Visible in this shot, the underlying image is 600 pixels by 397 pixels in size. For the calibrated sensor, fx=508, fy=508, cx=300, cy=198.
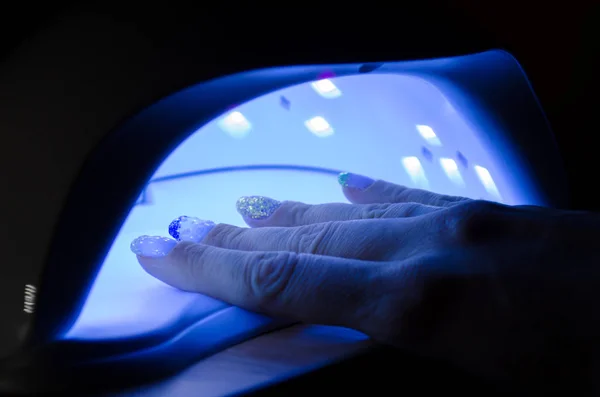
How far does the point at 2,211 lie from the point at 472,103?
48cm

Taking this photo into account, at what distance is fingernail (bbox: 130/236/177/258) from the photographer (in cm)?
46

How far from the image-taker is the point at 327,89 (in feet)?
1.81

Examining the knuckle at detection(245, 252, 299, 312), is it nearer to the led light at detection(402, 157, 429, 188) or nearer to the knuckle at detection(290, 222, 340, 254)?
the knuckle at detection(290, 222, 340, 254)

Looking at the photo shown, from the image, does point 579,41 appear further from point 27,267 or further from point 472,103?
point 27,267

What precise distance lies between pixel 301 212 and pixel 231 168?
11 centimetres

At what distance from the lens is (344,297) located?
0.39 meters

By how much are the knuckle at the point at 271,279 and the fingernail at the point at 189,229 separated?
0.35 feet

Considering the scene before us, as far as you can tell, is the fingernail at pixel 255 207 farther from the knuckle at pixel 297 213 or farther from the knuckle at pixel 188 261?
the knuckle at pixel 188 261

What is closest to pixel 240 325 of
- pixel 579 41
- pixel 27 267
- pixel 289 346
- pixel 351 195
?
pixel 289 346

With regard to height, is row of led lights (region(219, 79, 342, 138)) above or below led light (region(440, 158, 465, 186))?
above

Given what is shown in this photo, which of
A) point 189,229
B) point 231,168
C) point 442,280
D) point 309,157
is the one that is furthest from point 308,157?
point 442,280

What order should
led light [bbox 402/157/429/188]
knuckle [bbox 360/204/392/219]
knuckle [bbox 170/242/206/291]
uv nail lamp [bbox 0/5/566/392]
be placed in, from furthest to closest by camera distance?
1. led light [bbox 402/157/429/188]
2. knuckle [bbox 360/204/392/219]
3. knuckle [bbox 170/242/206/291]
4. uv nail lamp [bbox 0/5/566/392]

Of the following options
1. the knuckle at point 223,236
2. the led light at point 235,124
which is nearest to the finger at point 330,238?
the knuckle at point 223,236

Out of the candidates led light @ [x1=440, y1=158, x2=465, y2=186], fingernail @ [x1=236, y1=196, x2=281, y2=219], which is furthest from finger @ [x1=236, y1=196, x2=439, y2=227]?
led light @ [x1=440, y1=158, x2=465, y2=186]
